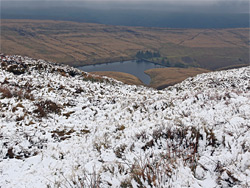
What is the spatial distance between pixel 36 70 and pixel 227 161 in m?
26.1

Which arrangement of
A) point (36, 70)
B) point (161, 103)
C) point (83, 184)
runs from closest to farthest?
point (83, 184)
point (161, 103)
point (36, 70)

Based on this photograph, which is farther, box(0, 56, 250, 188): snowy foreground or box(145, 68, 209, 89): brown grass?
box(145, 68, 209, 89): brown grass

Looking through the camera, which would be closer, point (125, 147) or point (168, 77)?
point (125, 147)

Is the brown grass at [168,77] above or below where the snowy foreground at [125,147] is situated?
below

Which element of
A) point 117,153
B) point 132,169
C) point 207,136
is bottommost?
point 117,153

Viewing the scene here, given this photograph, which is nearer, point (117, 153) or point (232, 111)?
point (117, 153)

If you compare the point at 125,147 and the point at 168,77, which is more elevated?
the point at 125,147

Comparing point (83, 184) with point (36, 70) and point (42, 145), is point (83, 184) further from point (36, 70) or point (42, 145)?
point (36, 70)

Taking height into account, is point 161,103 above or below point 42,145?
above

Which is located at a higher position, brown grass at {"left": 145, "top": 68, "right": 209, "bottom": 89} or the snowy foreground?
the snowy foreground

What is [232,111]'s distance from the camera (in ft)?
27.1

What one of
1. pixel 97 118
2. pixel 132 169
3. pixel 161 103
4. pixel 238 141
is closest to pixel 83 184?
pixel 132 169

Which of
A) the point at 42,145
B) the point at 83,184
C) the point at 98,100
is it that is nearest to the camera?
the point at 83,184

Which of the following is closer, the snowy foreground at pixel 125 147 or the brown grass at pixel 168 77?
the snowy foreground at pixel 125 147
